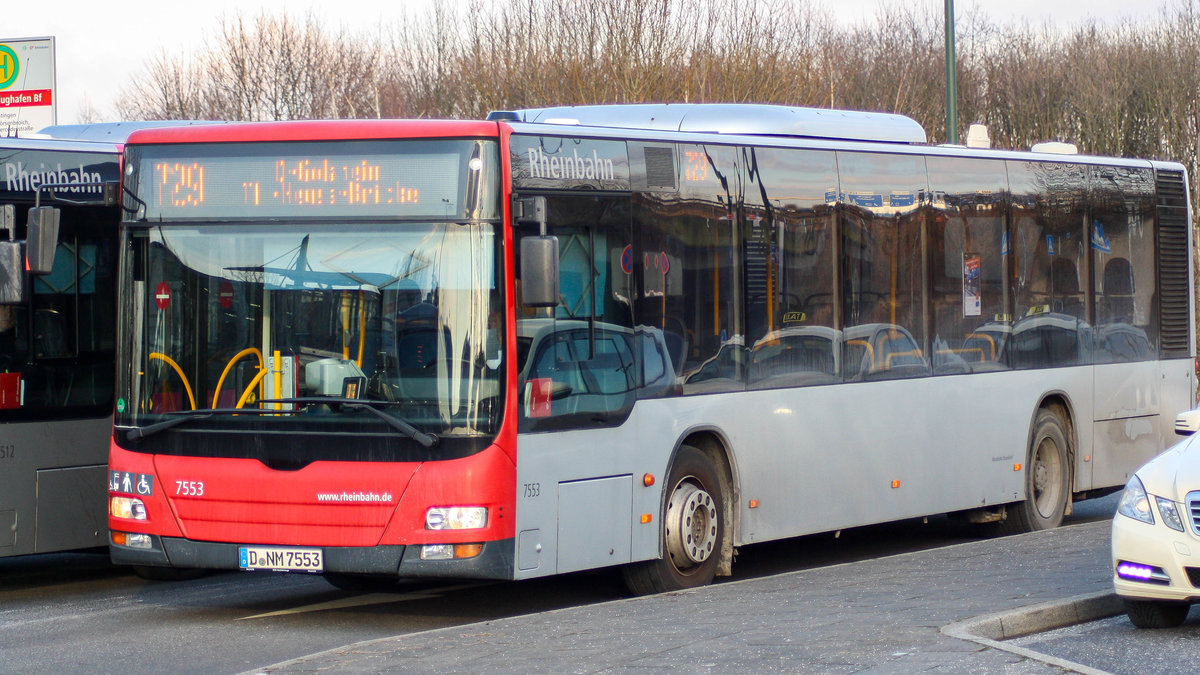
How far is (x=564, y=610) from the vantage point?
30.8 feet

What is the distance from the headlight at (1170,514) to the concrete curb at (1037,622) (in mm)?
792

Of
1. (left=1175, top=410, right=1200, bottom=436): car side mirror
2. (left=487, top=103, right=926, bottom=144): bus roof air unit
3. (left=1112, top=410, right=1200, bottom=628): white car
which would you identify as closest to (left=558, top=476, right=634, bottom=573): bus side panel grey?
(left=487, top=103, right=926, bottom=144): bus roof air unit

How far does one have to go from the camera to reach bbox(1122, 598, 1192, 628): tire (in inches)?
360

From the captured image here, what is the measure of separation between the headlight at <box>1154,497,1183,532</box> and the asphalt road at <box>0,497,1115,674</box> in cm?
366

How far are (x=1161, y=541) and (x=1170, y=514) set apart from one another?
15cm

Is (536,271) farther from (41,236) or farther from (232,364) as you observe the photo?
Result: (41,236)

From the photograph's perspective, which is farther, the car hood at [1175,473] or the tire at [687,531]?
the tire at [687,531]

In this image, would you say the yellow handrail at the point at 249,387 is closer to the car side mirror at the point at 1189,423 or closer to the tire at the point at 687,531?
the tire at the point at 687,531

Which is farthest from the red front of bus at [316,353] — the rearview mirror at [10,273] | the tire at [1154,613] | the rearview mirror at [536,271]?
the tire at [1154,613]

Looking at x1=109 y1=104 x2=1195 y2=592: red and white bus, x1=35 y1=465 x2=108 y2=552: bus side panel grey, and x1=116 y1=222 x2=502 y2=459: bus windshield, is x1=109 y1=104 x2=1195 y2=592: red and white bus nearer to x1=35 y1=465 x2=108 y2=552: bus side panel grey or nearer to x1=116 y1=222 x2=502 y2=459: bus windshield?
x1=116 y1=222 x2=502 y2=459: bus windshield

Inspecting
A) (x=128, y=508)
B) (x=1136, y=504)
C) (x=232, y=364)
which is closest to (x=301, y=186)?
(x=232, y=364)

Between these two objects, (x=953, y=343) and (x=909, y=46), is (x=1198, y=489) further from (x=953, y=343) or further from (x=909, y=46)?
(x=909, y=46)

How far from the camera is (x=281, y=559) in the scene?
9.34 meters

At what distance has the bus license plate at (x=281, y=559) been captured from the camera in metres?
9.28
